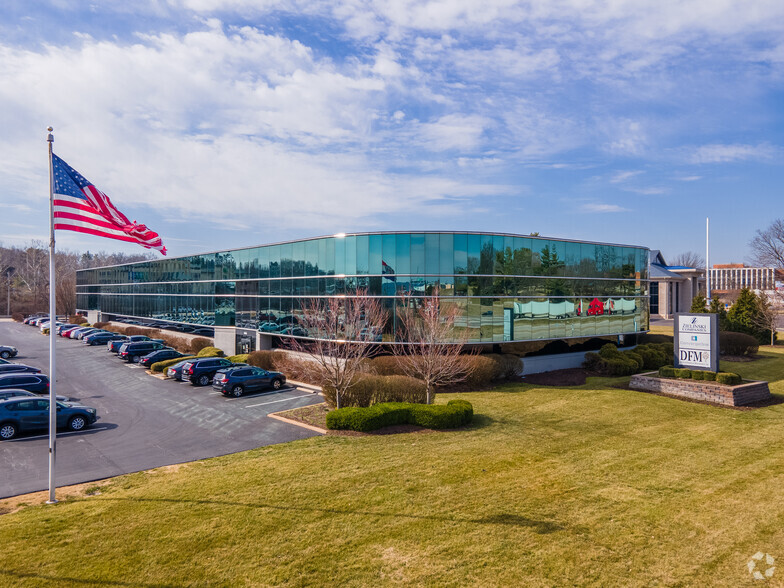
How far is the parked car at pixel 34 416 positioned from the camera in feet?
57.8

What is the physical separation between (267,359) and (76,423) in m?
13.8

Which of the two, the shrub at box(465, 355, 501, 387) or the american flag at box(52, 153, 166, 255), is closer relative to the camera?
the american flag at box(52, 153, 166, 255)

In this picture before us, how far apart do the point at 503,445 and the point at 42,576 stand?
11567mm

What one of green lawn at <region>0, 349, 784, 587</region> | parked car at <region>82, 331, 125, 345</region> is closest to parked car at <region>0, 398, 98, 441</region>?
green lawn at <region>0, 349, 784, 587</region>

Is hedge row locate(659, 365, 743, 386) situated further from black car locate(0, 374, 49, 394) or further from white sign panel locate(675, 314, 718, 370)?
black car locate(0, 374, 49, 394)

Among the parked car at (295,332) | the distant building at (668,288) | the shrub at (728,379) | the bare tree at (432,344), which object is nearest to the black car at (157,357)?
the parked car at (295,332)

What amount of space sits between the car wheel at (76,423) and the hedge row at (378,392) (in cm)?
969

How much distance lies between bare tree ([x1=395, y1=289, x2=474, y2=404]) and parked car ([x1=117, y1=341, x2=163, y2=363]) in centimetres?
2396

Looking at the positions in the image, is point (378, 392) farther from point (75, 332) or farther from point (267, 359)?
point (75, 332)

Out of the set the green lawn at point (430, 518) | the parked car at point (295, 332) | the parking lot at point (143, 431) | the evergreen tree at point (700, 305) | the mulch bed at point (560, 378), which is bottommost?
the parking lot at point (143, 431)

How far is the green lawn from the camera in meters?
7.77

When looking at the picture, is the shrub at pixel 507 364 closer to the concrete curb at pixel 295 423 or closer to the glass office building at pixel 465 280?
the glass office building at pixel 465 280

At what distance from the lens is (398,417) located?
1783 centimetres

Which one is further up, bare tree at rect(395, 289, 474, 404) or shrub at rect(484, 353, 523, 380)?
bare tree at rect(395, 289, 474, 404)
